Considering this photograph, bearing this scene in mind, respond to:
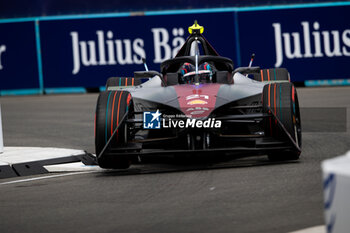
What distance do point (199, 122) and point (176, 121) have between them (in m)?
0.24

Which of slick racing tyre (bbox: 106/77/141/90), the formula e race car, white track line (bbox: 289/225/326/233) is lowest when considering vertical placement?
white track line (bbox: 289/225/326/233)

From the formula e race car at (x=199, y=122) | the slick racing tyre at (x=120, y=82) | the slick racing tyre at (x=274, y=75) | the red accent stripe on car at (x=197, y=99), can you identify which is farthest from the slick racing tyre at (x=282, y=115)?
the slick racing tyre at (x=120, y=82)

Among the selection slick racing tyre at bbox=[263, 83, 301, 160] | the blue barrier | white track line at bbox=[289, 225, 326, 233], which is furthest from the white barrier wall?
the blue barrier

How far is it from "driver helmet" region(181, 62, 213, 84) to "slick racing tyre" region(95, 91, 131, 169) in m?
1.32

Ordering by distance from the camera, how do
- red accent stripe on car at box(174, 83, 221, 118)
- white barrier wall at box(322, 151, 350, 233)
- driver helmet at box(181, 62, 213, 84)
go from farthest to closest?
driver helmet at box(181, 62, 213, 84)
red accent stripe on car at box(174, 83, 221, 118)
white barrier wall at box(322, 151, 350, 233)

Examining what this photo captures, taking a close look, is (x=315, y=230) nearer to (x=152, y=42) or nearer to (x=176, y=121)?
(x=176, y=121)

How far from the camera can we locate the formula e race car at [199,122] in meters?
7.92

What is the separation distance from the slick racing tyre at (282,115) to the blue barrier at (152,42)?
1004 centimetres

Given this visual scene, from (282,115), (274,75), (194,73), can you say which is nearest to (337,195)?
(282,115)

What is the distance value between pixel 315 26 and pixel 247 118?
10.8m

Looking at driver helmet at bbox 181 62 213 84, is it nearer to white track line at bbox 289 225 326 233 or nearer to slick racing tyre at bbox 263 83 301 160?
slick racing tyre at bbox 263 83 301 160

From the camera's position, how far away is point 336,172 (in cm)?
368

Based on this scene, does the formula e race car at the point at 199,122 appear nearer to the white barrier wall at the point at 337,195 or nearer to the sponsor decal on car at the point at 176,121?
the sponsor decal on car at the point at 176,121

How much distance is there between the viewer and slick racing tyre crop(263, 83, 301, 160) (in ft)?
26.5
